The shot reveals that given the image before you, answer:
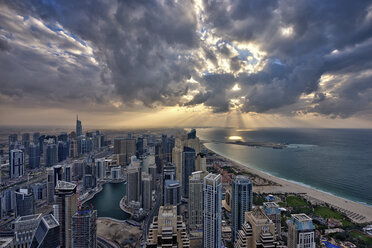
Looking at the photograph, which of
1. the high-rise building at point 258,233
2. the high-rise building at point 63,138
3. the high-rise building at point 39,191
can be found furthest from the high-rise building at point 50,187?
the high-rise building at point 258,233

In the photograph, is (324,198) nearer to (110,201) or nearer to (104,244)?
(104,244)

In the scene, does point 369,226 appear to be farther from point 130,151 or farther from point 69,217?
point 130,151

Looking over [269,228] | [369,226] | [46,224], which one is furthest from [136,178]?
[369,226]

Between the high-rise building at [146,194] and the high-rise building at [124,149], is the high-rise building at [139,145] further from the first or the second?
the high-rise building at [146,194]

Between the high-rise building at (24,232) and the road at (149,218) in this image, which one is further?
the road at (149,218)

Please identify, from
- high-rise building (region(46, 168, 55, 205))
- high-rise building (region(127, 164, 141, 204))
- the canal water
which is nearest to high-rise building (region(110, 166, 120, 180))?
the canal water
